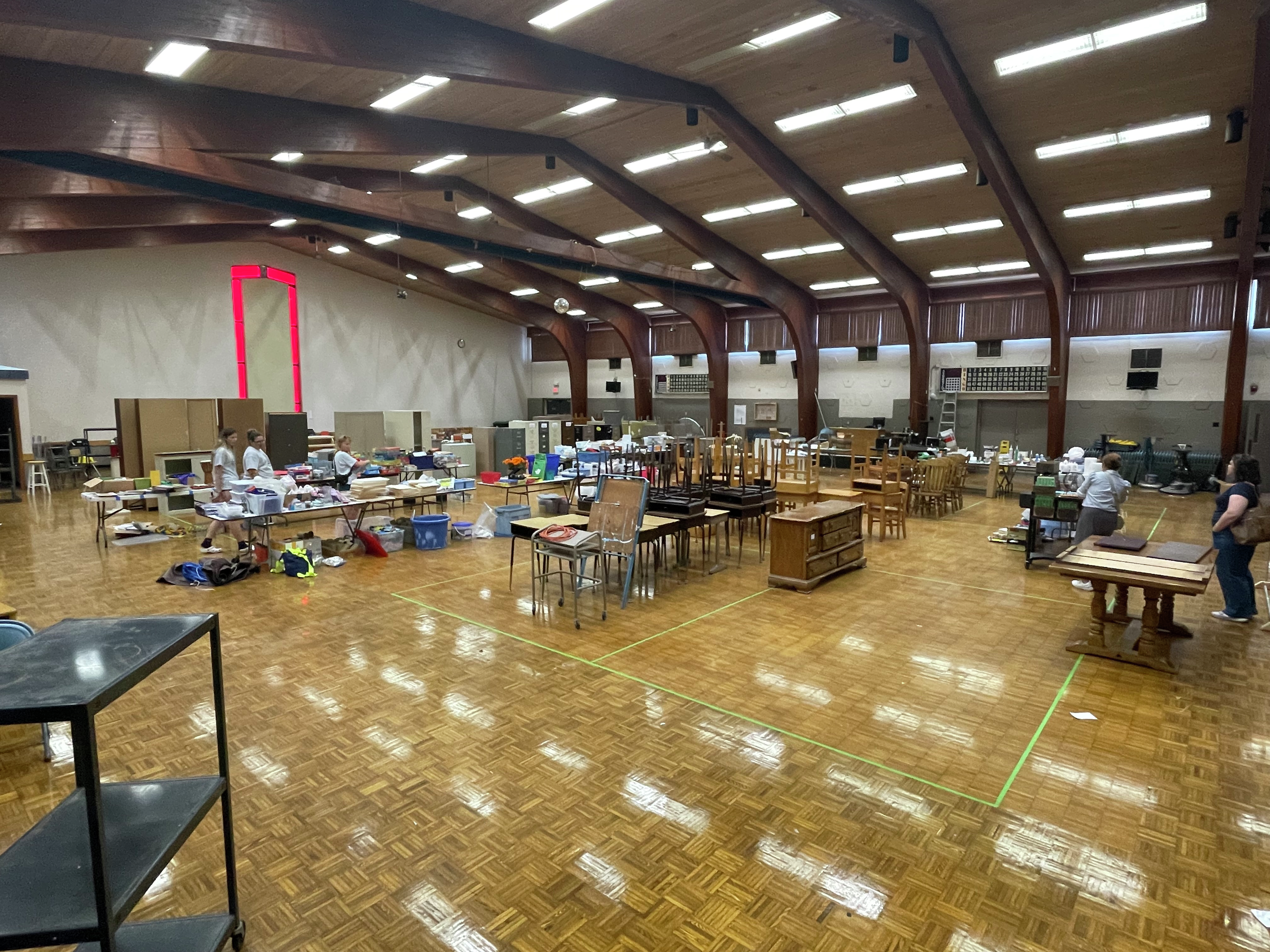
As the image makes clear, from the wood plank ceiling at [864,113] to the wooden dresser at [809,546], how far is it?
4977 millimetres

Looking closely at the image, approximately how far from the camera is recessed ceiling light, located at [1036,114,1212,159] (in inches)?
328

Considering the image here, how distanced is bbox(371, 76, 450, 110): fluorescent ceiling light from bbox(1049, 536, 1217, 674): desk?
25.4 feet

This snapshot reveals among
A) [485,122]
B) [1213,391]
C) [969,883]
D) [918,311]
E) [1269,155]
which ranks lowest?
[969,883]

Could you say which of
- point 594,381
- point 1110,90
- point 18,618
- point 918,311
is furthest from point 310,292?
point 1110,90

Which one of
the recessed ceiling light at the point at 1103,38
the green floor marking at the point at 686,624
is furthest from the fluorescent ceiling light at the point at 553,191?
the green floor marking at the point at 686,624

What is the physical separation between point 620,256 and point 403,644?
956 cm

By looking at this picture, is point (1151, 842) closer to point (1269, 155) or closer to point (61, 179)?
point (1269, 155)

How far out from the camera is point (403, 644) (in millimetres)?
5137

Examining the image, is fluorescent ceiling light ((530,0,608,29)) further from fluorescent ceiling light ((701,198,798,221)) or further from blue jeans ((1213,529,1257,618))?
blue jeans ((1213,529,1257,618))

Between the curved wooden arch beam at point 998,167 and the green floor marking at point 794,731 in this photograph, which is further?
the curved wooden arch beam at point 998,167

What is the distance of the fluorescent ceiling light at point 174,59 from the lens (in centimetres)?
573

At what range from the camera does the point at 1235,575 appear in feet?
18.3

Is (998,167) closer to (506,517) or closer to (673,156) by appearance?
(673,156)

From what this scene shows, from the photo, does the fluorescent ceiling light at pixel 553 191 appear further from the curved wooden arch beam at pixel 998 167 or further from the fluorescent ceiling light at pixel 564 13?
the curved wooden arch beam at pixel 998 167
